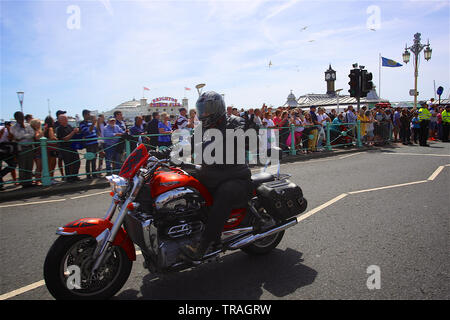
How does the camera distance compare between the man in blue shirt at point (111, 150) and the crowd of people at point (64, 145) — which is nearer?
the crowd of people at point (64, 145)

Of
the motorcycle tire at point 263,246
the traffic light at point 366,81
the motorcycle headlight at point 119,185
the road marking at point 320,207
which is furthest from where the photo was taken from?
the traffic light at point 366,81

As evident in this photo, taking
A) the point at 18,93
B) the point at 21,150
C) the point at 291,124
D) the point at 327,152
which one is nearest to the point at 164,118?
the point at 21,150

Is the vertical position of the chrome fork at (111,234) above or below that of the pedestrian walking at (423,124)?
below

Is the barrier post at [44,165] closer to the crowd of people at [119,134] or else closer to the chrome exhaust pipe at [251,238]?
the crowd of people at [119,134]

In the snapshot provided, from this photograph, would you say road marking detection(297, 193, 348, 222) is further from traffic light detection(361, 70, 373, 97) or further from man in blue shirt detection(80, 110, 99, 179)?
traffic light detection(361, 70, 373, 97)

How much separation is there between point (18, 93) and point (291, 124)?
22924mm

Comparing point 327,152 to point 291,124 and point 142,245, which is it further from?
point 142,245

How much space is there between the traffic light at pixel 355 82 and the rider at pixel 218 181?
15662mm

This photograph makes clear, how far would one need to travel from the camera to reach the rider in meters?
3.11

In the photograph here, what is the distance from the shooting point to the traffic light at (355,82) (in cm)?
1697

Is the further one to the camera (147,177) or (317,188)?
(317,188)

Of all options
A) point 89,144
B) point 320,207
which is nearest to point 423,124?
point 320,207

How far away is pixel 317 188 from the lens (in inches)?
286

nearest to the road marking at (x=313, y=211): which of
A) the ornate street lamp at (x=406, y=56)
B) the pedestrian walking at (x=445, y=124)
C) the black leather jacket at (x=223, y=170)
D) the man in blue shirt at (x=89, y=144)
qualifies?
the black leather jacket at (x=223, y=170)
